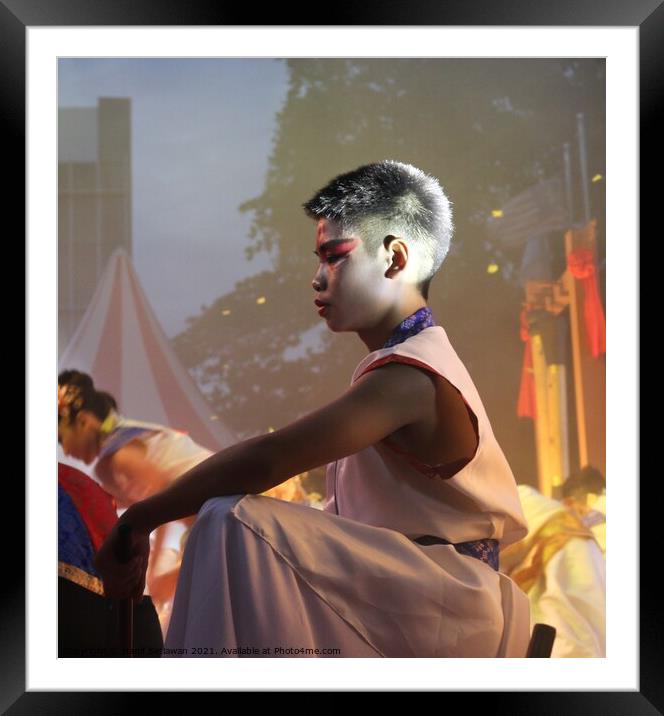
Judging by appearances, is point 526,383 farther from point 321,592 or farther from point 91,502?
point 91,502

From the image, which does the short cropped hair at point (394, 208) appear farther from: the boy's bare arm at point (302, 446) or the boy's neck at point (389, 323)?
the boy's bare arm at point (302, 446)

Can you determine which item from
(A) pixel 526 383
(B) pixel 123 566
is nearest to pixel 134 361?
(B) pixel 123 566

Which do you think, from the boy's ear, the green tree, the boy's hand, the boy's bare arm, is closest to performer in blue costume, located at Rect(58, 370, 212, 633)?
the green tree

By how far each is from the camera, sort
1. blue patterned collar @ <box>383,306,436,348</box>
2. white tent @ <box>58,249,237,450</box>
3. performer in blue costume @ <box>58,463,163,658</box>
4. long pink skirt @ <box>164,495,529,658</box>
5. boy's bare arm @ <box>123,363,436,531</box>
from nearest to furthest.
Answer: long pink skirt @ <box>164,495,529,658</box>, boy's bare arm @ <box>123,363,436,531</box>, blue patterned collar @ <box>383,306,436,348</box>, performer in blue costume @ <box>58,463,163,658</box>, white tent @ <box>58,249,237,450</box>

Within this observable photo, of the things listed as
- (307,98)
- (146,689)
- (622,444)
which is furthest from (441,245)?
(146,689)

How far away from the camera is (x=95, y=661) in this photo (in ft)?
9.68

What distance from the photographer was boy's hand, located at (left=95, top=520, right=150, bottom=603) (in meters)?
2.64

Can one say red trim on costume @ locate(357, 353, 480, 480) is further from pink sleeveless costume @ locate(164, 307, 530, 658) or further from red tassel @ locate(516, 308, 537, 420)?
red tassel @ locate(516, 308, 537, 420)

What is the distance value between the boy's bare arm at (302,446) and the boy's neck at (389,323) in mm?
245

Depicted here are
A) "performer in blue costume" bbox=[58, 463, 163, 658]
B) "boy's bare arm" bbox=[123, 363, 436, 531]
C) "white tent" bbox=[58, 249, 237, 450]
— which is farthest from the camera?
"white tent" bbox=[58, 249, 237, 450]

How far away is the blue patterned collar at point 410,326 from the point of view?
2.80 metres

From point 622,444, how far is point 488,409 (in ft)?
1.48

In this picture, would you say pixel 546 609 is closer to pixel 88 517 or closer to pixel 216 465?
pixel 216 465

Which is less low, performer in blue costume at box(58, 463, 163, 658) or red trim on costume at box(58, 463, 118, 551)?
red trim on costume at box(58, 463, 118, 551)
